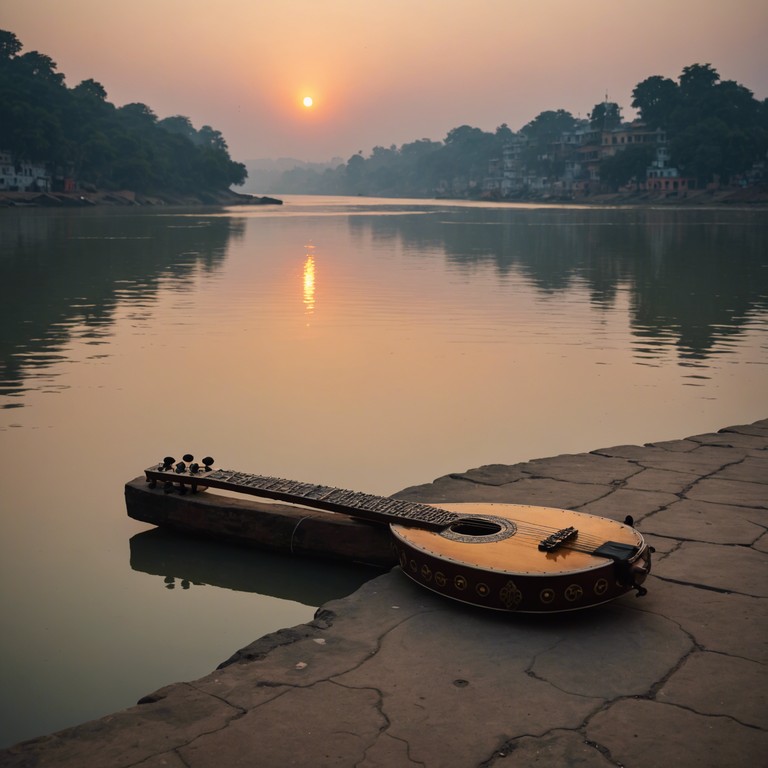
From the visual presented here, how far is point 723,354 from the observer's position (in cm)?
1186

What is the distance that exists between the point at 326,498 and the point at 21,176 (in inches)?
3666

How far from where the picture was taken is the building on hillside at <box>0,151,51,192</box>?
85750mm

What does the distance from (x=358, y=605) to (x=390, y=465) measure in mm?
2869

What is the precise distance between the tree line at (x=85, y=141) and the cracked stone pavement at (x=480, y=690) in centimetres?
8679

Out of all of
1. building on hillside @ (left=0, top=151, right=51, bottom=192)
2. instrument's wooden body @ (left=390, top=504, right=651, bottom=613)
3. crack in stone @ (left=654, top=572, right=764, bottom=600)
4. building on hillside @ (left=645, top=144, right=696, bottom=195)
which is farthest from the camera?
building on hillside @ (left=645, top=144, right=696, bottom=195)

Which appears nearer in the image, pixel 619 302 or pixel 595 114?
pixel 619 302

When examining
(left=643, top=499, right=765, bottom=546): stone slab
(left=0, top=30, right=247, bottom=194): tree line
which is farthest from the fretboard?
(left=0, top=30, right=247, bottom=194): tree line

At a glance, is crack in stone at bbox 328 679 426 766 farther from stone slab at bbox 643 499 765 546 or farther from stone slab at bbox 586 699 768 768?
stone slab at bbox 643 499 765 546

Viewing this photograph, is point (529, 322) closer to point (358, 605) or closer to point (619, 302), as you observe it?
point (619, 302)

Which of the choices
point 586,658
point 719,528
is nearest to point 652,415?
point 719,528

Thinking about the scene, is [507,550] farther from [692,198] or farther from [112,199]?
[692,198]

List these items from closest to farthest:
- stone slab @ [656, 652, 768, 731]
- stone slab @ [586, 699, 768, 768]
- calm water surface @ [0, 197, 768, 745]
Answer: stone slab @ [586, 699, 768, 768] < stone slab @ [656, 652, 768, 731] < calm water surface @ [0, 197, 768, 745]

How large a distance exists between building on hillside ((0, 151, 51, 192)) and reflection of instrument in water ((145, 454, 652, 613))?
3389 inches

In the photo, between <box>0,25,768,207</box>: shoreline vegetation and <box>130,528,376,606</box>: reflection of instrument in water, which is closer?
<box>130,528,376,606</box>: reflection of instrument in water
